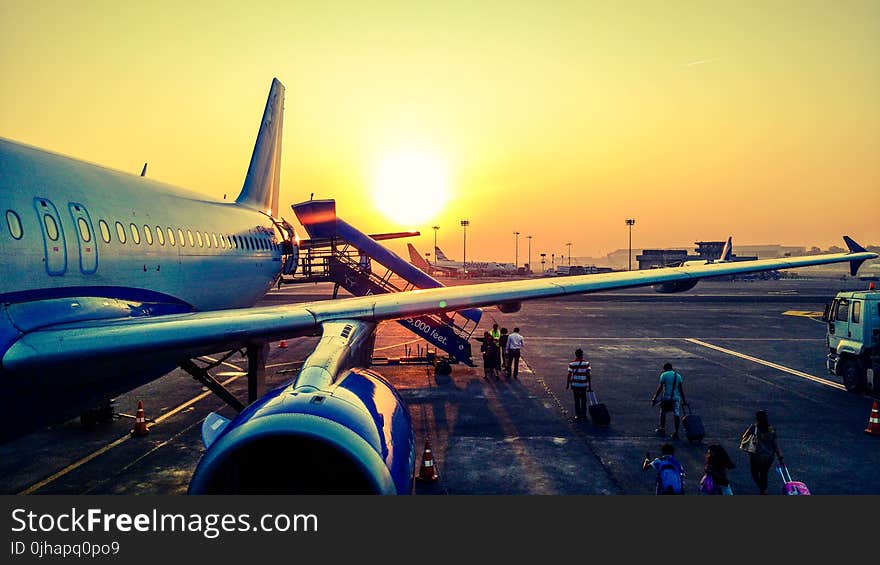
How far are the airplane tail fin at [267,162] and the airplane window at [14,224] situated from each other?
1283cm

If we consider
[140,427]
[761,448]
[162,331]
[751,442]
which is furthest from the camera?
[140,427]

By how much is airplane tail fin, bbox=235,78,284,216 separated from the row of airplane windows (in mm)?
3683

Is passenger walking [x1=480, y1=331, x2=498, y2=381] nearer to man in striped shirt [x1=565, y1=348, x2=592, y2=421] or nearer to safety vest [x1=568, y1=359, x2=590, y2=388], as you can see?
man in striped shirt [x1=565, y1=348, x2=592, y2=421]

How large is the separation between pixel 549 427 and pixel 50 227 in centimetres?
1162

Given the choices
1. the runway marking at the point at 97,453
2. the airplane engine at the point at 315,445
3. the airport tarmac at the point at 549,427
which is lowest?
the runway marking at the point at 97,453

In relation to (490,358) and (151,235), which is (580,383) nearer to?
(490,358)

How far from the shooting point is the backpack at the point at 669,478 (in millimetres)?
8352

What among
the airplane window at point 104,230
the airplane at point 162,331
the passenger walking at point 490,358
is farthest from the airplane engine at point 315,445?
the passenger walking at point 490,358

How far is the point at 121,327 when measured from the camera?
6656 millimetres

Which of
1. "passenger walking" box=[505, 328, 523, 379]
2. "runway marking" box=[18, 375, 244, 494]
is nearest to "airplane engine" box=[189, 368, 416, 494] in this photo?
"runway marking" box=[18, 375, 244, 494]

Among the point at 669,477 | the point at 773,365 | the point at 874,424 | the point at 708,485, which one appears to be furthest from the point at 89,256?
the point at 773,365

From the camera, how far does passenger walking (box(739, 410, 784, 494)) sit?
31.4 ft

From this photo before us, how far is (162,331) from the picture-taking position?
668cm

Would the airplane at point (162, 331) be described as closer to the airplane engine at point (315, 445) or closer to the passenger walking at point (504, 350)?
the airplane engine at point (315, 445)
